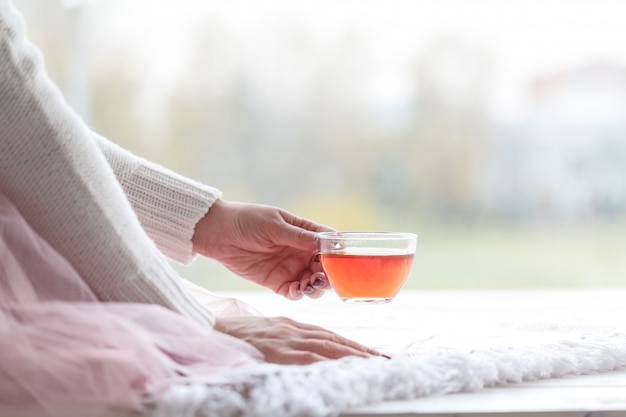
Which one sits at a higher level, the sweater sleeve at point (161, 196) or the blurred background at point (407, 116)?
the blurred background at point (407, 116)

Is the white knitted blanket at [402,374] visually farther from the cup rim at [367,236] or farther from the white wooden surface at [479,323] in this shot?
the cup rim at [367,236]

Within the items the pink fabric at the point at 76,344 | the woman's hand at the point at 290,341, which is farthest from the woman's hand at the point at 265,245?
the pink fabric at the point at 76,344

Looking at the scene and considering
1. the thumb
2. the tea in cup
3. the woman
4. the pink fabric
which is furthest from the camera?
the thumb

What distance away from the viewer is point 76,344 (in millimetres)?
757

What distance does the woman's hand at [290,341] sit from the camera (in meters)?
0.90

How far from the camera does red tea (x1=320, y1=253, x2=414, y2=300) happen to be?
109 centimetres

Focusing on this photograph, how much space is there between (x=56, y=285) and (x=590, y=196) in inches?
219

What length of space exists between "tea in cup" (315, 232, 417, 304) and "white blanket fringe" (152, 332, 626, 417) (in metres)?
0.14

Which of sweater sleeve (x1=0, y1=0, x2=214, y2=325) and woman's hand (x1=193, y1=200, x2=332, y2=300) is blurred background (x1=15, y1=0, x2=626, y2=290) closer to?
woman's hand (x1=193, y1=200, x2=332, y2=300)

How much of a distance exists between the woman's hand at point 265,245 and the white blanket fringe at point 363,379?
1.06ft

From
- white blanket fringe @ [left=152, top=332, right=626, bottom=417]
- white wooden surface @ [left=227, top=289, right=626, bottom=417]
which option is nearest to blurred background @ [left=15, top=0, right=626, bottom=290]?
white wooden surface @ [left=227, top=289, right=626, bottom=417]

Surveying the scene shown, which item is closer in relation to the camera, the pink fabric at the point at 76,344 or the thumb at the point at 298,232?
the pink fabric at the point at 76,344

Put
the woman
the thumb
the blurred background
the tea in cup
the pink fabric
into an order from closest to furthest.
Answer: the pink fabric, the woman, the tea in cup, the thumb, the blurred background

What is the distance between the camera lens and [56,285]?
85 centimetres
